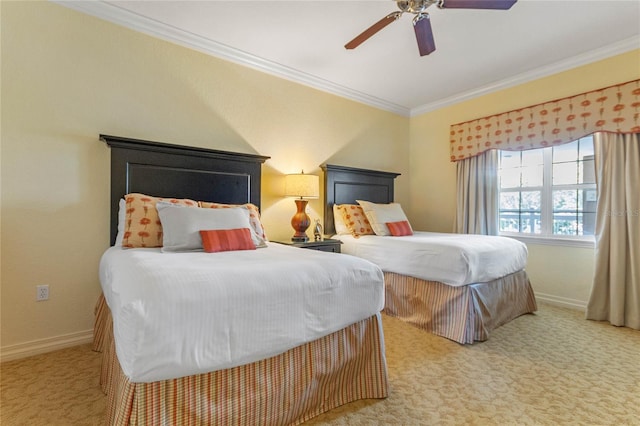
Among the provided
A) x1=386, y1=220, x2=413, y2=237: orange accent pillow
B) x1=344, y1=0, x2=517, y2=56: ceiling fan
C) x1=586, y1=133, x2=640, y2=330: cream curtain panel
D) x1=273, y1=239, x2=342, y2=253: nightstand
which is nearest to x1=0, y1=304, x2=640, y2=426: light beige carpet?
x1=586, y1=133, x2=640, y2=330: cream curtain panel

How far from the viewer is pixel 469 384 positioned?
178 centimetres

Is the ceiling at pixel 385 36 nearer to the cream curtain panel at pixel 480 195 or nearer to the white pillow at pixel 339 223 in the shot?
the cream curtain panel at pixel 480 195

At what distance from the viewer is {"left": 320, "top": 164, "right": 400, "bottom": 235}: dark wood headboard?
12.2 ft

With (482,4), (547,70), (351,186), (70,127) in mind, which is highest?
(547,70)

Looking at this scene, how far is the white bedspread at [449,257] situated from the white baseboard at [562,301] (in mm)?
797

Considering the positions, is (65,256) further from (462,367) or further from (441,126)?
(441,126)

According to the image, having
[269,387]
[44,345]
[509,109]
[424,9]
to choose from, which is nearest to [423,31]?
[424,9]

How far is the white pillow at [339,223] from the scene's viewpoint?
3.56 meters

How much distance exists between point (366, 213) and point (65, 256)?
2771 mm

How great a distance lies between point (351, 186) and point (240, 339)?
2.97 m

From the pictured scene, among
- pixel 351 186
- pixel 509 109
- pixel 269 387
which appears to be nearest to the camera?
pixel 269 387

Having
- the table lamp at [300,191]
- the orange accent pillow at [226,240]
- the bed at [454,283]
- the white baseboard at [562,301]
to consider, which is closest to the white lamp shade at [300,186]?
the table lamp at [300,191]

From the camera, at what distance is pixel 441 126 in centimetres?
432

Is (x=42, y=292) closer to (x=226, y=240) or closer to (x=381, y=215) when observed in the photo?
(x=226, y=240)
